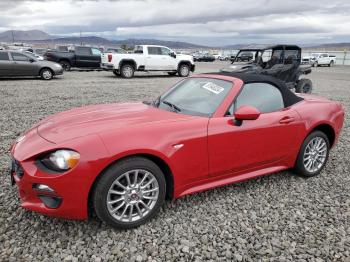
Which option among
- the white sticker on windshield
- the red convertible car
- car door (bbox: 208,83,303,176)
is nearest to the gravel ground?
the red convertible car

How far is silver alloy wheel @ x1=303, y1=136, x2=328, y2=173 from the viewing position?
169 inches

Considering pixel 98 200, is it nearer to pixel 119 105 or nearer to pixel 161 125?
pixel 161 125

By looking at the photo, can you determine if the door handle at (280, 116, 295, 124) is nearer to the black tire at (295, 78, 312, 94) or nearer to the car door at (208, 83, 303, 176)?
the car door at (208, 83, 303, 176)

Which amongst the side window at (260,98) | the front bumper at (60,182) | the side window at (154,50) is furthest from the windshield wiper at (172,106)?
the side window at (154,50)

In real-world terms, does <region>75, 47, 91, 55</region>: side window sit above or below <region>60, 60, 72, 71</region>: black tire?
above

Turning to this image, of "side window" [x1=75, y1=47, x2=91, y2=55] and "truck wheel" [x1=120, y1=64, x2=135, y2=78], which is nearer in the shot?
"truck wheel" [x1=120, y1=64, x2=135, y2=78]

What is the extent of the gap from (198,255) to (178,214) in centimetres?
66

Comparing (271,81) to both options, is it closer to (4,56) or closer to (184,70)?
(4,56)

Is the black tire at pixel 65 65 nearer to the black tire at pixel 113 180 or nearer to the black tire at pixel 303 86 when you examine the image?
the black tire at pixel 303 86

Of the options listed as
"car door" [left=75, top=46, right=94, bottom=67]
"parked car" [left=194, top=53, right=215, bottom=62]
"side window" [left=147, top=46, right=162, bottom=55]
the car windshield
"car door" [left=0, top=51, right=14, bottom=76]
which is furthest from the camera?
"parked car" [left=194, top=53, right=215, bottom=62]

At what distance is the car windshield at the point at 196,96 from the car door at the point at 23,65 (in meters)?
12.7

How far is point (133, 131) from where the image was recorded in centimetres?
299

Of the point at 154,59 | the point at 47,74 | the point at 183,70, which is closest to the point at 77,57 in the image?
the point at 47,74

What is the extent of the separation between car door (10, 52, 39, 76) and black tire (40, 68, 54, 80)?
9.1 inches
